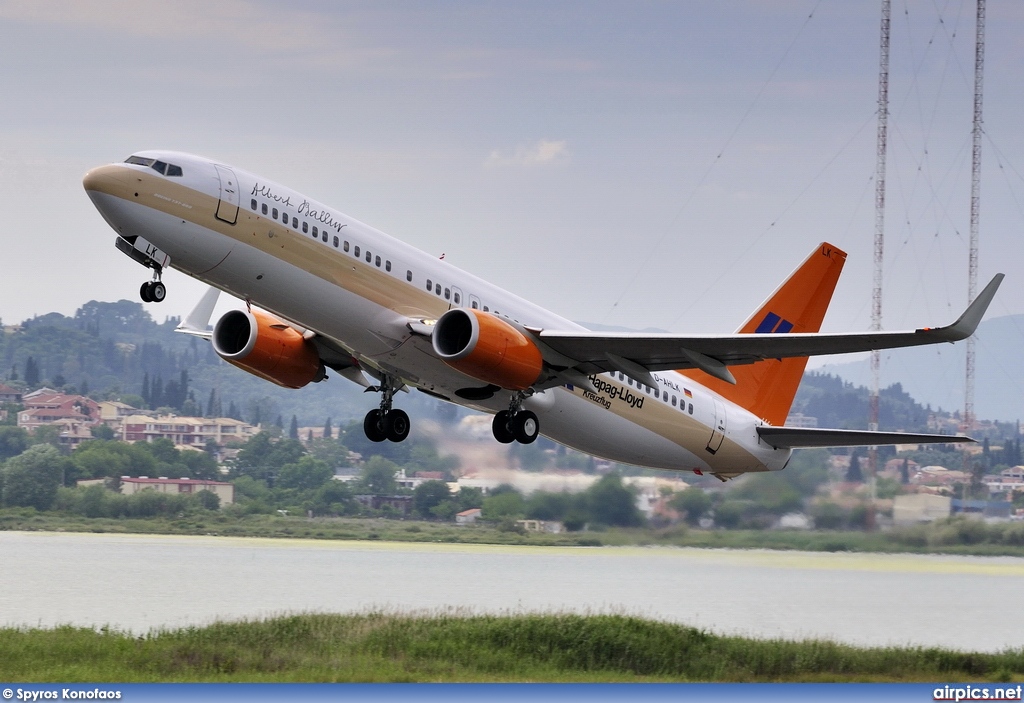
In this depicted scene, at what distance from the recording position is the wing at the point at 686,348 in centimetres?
2642

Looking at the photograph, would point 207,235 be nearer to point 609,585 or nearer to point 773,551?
point 773,551

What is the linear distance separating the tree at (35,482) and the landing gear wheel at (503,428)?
64921 millimetres

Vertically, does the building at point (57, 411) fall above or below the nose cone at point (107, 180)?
above

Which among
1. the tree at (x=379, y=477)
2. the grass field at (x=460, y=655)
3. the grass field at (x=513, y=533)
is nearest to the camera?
the grass field at (x=460, y=655)

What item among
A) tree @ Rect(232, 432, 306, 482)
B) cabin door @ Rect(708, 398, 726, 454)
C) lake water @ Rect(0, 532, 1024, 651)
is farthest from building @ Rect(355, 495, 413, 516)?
cabin door @ Rect(708, 398, 726, 454)

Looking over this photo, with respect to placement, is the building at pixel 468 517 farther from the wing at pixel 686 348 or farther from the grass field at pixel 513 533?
the wing at pixel 686 348

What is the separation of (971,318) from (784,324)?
13945 mm

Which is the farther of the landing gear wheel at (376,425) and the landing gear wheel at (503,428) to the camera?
the landing gear wheel at (376,425)

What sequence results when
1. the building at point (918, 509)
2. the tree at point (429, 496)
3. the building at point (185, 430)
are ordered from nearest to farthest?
the building at point (918, 509)
the tree at point (429, 496)
the building at point (185, 430)

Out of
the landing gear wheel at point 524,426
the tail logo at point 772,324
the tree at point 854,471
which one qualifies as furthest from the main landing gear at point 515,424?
the tree at point 854,471

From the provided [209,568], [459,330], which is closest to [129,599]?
[209,568]

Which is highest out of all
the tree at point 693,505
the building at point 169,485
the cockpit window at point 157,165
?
the cockpit window at point 157,165

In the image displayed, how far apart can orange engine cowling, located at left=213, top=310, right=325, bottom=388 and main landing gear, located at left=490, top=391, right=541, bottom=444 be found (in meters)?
4.64

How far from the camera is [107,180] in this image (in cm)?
2411
